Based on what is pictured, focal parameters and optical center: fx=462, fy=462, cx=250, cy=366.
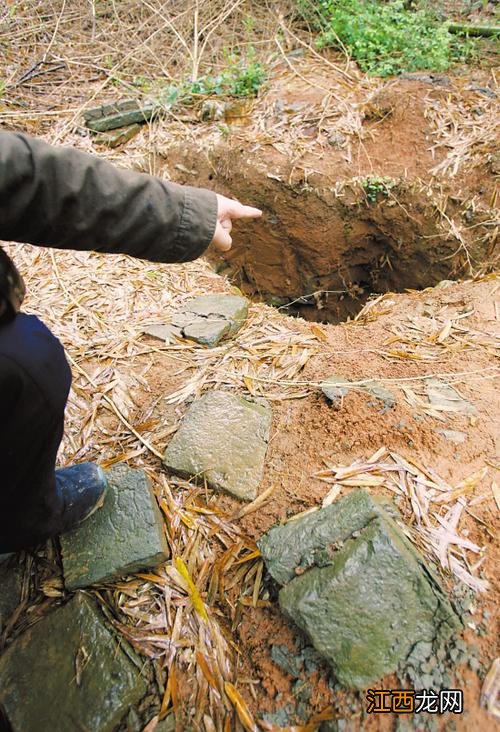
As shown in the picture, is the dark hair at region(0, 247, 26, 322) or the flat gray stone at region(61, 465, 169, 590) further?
the flat gray stone at region(61, 465, 169, 590)

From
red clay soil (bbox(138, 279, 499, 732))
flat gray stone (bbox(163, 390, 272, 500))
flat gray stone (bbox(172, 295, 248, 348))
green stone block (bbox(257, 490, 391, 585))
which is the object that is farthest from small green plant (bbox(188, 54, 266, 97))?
green stone block (bbox(257, 490, 391, 585))

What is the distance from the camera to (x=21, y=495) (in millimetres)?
1329

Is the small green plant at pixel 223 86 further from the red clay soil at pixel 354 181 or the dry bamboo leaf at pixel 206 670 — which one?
the dry bamboo leaf at pixel 206 670

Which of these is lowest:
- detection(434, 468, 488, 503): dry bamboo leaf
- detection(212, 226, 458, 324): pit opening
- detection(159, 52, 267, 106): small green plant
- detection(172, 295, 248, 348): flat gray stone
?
detection(212, 226, 458, 324): pit opening

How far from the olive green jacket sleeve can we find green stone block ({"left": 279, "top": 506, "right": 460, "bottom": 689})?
1.05 m

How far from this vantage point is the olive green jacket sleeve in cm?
109

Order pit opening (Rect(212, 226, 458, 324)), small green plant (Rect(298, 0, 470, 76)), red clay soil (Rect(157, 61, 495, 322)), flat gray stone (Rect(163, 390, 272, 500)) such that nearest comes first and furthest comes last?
flat gray stone (Rect(163, 390, 272, 500)) → red clay soil (Rect(157, 61, 495, 322)) → pit opening (Rect(212, 226, 458, 324)) → small green plant (Rect(298, 0, 470, 76))

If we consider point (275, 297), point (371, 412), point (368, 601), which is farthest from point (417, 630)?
point (275, 297)

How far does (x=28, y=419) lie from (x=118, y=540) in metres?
0.64

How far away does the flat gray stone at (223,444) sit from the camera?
1.79 metres

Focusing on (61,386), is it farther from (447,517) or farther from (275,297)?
(275,297)

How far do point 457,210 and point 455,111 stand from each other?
0.95 m

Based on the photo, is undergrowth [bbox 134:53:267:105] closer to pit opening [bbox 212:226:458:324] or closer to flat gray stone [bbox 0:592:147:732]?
pit opening [bbox 212:226:458:324]

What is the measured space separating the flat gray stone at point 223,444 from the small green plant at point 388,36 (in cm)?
367
